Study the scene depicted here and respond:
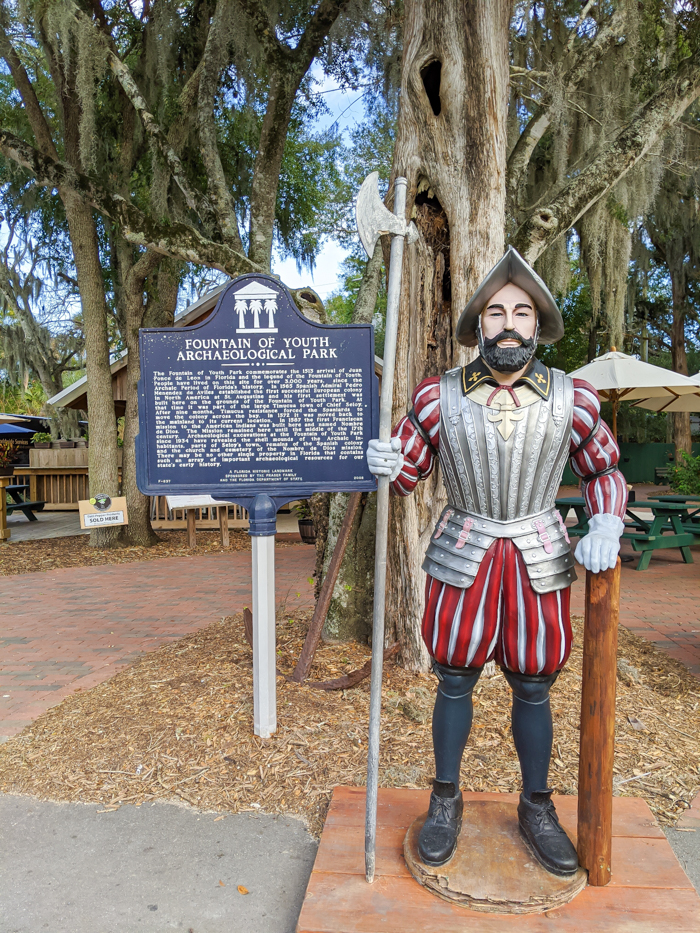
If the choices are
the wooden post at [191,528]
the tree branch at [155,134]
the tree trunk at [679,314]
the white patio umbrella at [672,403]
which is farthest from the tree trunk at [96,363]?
the tree trunk at [679,314]

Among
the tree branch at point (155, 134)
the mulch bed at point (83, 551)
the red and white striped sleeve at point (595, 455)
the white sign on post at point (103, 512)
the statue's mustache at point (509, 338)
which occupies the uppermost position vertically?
the tree branch at point (155, 134)

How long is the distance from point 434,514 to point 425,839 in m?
1.96

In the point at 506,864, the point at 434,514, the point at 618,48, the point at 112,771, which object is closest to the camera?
the point at 506,864

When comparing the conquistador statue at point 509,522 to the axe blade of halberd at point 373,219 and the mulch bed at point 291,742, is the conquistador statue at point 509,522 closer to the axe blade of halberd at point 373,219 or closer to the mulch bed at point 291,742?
the axe blade of halberd at point 373,219

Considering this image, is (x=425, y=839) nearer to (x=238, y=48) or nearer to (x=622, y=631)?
(x=622, y=631)

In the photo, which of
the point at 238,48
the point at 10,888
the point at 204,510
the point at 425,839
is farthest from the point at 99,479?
the point at 425,839

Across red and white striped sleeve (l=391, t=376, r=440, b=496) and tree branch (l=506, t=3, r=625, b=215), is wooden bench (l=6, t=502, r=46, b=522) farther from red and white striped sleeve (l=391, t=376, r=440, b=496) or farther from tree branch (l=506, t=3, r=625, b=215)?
red and white striped sleeve (l=391, t=376, r=440, b=496)

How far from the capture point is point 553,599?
7.29ft

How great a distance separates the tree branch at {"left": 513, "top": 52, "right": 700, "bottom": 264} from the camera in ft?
14.9

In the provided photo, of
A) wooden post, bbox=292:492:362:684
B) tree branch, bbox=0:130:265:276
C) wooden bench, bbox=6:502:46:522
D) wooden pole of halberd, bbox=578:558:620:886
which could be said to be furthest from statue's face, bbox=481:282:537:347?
wooden bench, bbox=6:502:46:522

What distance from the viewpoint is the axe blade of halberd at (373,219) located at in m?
2.15

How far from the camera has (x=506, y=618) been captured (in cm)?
225

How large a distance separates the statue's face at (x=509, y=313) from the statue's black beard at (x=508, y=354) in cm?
2

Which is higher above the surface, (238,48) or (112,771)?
(238,48)
